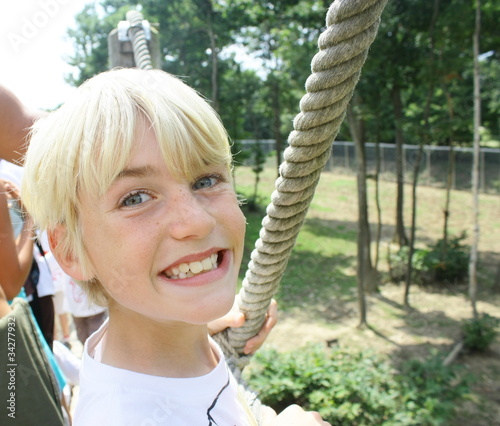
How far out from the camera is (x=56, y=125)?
88cm

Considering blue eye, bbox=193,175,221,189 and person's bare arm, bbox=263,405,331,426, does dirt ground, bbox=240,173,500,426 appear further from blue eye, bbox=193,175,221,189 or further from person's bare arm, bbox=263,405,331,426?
blue eye, bbox=193,175,221,189

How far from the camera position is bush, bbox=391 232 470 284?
7.37 m

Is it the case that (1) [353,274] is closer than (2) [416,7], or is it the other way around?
(2) [416,7]

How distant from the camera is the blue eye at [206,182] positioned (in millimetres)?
894

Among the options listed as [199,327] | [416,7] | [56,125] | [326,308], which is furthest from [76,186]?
[416,7]

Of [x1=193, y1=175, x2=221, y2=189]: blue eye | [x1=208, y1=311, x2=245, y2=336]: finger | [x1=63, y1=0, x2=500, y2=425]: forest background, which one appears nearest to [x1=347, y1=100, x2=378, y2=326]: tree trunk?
[x1=63, y1=0, x2=500, y2=425]: forest background

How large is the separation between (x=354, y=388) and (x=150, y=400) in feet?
9.11

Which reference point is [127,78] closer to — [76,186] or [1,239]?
[76,186]

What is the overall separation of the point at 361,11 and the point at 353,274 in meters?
7.63

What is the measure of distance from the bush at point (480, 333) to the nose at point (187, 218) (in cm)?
519

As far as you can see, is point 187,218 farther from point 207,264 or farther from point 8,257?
point 8,257

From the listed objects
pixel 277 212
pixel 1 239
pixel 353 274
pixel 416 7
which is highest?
pixel 416 7

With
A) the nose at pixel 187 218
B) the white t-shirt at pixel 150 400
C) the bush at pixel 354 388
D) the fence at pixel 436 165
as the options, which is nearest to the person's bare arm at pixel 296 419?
the white t-shirt at pixel 150 400

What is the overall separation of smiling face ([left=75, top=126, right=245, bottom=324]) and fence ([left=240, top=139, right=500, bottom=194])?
39.8ft
